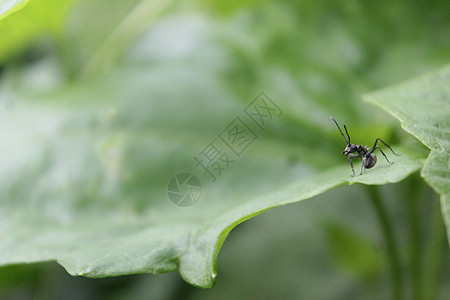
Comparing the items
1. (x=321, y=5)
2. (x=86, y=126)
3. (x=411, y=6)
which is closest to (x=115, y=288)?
(x=86, y=126)

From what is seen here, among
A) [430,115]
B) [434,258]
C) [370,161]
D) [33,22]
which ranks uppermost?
[430,115]

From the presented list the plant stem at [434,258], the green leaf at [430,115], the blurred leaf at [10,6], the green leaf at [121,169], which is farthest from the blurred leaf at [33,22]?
the plant stem at [434,258]

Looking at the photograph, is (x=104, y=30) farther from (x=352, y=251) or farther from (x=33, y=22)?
(x=352, y=251)

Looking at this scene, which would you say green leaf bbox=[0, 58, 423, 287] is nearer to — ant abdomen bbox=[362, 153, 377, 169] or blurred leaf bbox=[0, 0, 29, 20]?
ant abdomen bbox=[362, 153, 377, 169]

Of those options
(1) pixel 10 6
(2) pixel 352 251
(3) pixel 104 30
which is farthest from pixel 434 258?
(3) pixel 104 30

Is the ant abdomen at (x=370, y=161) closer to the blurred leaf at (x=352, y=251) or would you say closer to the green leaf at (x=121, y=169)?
the green leaf at (x=121, y=169)
